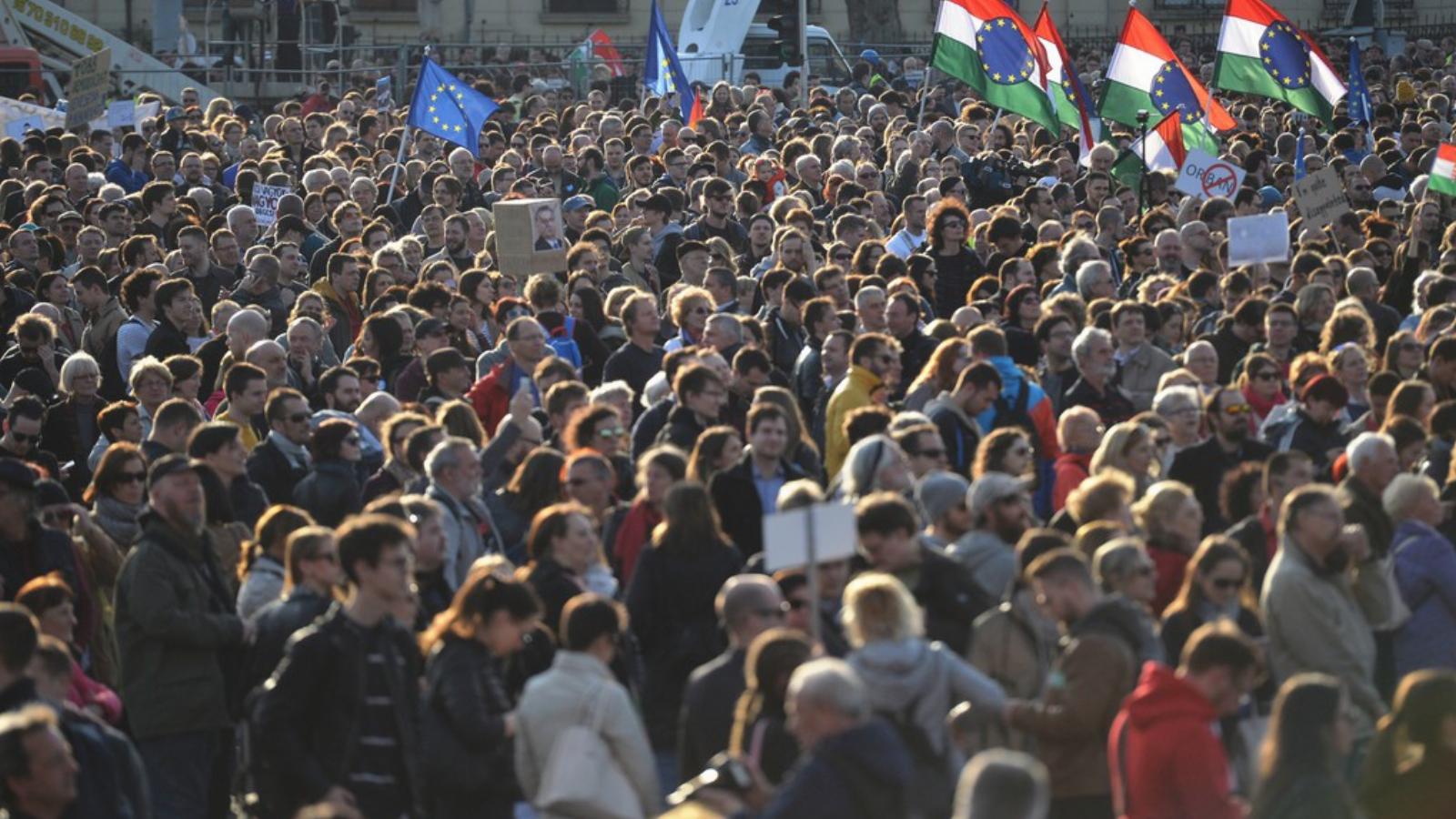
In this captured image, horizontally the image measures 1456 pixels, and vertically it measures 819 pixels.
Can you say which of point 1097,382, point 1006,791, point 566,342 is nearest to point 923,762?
point 1006,791

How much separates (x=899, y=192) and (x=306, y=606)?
12750mm

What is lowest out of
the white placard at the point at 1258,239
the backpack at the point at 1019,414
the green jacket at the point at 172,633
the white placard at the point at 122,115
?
the green jacket at the point at 172,633

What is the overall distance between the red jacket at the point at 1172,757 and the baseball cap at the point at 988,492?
1607mm

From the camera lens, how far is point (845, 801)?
5.97m

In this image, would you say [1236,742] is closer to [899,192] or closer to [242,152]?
[899,192]

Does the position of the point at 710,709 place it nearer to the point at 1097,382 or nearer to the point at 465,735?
the point at 465,735

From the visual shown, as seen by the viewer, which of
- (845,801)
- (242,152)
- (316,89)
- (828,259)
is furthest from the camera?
(316,89)

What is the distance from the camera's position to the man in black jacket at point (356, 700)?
7.11 meters

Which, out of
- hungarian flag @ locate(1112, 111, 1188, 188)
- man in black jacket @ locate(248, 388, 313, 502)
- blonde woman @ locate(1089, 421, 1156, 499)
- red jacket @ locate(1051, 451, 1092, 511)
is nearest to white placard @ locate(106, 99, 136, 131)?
hungarian flag @ locate(1112, 111, 1188, 188)

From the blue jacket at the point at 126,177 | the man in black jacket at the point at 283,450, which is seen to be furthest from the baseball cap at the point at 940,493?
the blue jacket at the point at 126,177

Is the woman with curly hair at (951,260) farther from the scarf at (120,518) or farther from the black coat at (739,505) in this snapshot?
the scarf at (120,518)

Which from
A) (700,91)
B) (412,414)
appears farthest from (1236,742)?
(700,91)

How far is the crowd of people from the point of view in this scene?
268 inches

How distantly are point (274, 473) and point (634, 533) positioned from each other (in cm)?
199
